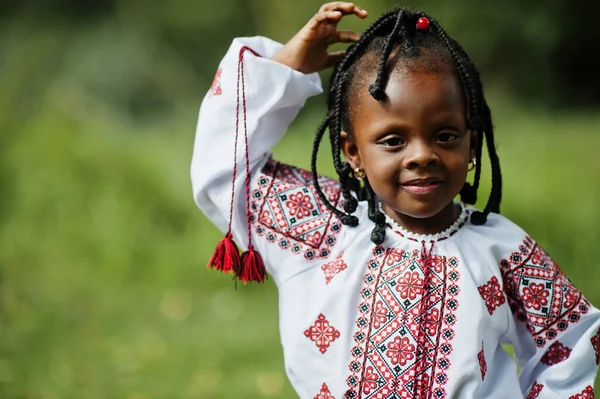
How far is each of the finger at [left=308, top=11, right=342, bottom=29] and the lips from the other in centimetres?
41

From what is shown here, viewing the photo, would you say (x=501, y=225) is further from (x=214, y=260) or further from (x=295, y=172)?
(x=214, y=260)

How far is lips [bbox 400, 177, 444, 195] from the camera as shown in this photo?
1529 millimetres

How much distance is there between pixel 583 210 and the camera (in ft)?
12.1

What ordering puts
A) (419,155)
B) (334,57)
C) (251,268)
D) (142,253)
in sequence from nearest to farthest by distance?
(419,155)
(251,268)
(334,57)
(142,253)

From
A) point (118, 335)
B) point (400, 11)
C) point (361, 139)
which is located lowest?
point (118, 335)

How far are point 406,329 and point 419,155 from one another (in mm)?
358

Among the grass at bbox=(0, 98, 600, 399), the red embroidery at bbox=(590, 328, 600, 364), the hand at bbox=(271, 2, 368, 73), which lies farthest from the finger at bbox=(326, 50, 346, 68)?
the grass at bbox=(0, 98, 600, 399)

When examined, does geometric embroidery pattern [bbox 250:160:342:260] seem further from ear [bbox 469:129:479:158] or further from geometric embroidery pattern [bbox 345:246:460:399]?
ear [bbox 469:129:479:158]

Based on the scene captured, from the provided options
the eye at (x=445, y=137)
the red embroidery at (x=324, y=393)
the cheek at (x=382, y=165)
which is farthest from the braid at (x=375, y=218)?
the red embroidery at (x=324, y=393)

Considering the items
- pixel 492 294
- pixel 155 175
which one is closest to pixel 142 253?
pixel 155 175

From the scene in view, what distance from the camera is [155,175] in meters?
4.16

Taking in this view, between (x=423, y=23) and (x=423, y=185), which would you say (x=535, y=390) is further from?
(x=423, y=23)

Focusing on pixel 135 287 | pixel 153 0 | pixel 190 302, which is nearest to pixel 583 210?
pixel 190 302

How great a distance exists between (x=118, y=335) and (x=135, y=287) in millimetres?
391
